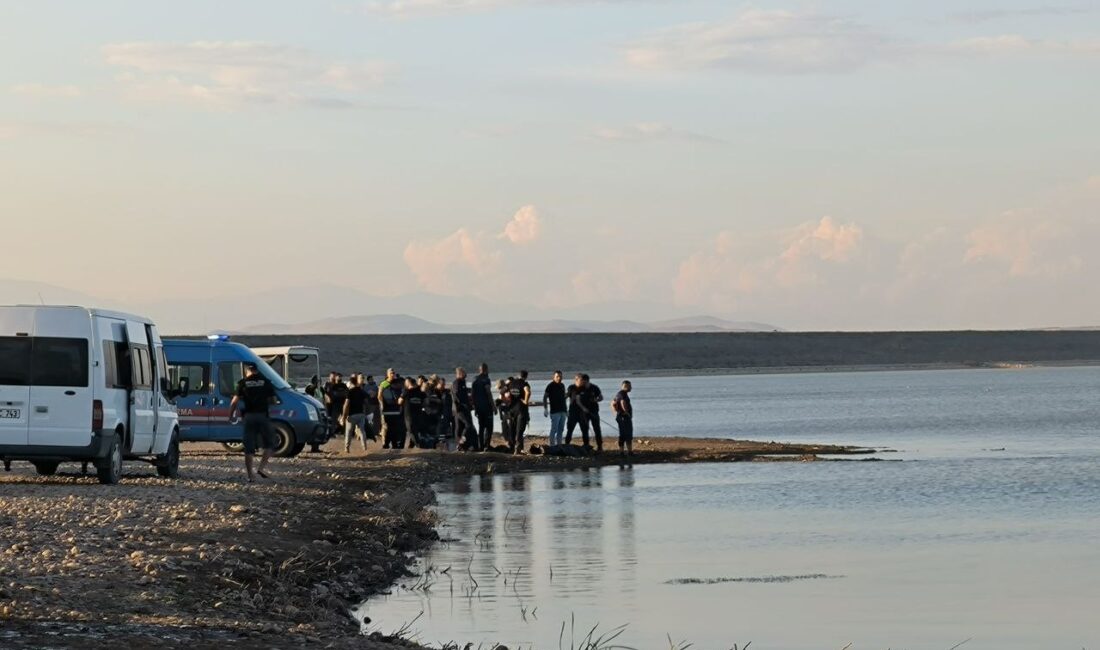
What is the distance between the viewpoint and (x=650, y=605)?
46.8 feet

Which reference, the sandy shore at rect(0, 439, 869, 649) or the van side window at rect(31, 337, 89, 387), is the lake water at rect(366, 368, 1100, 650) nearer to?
the sandy shore at rect(0, 439, 869, 649)

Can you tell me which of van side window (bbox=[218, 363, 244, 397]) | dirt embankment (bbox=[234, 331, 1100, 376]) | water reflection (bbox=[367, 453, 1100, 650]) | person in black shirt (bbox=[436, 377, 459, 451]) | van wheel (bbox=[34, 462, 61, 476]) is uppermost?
dirt embankment (bbox=[234, 331, 1100, 376])

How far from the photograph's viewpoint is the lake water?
1326 centimetres

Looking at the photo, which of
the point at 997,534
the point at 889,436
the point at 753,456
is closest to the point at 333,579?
the point at 997,534

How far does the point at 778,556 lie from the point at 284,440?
49.6ft

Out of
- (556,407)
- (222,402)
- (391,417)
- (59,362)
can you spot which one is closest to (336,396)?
(391,417)

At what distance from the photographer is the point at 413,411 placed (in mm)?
34344

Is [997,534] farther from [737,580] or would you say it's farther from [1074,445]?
[1074,445]

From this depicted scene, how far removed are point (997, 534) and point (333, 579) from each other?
8373 mm

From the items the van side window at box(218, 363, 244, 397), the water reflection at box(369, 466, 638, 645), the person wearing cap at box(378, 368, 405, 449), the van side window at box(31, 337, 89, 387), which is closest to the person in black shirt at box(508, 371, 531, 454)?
the person wearing cap at box(378, 368, 405, 449)

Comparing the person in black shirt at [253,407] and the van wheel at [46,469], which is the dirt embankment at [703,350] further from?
the person in black shirt at [253,407]

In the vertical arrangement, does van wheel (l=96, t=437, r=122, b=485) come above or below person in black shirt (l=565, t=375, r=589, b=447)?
below

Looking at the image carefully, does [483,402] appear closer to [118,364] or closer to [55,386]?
[118,364]

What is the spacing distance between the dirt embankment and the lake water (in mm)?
115729
